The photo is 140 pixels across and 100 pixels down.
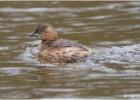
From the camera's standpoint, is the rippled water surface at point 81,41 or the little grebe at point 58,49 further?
the little grebe at point 58,49

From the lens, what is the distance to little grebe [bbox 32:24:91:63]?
1354 cm

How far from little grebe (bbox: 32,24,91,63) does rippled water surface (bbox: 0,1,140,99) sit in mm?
234

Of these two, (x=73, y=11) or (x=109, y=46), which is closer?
(x=109, y=46)

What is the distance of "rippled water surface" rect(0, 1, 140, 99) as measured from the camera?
11305mm

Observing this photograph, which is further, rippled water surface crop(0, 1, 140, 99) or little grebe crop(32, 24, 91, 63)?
little grebe crop(32, 24, 91, 63)

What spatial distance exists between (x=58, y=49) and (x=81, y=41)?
1.71m

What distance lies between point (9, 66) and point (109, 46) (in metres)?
2.46

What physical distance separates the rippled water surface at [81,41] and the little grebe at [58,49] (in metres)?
0.23

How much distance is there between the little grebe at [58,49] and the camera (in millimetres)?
13539

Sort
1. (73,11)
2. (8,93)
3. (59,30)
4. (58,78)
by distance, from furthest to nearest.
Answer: (73,11) → (59,30) → (58,78) → (8,93)

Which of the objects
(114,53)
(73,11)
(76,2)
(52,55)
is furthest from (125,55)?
(76,2)

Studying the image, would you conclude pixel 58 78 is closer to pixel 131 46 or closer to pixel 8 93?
pixel 8 93

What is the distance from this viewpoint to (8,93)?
36.4 ft

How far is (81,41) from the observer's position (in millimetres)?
15508
